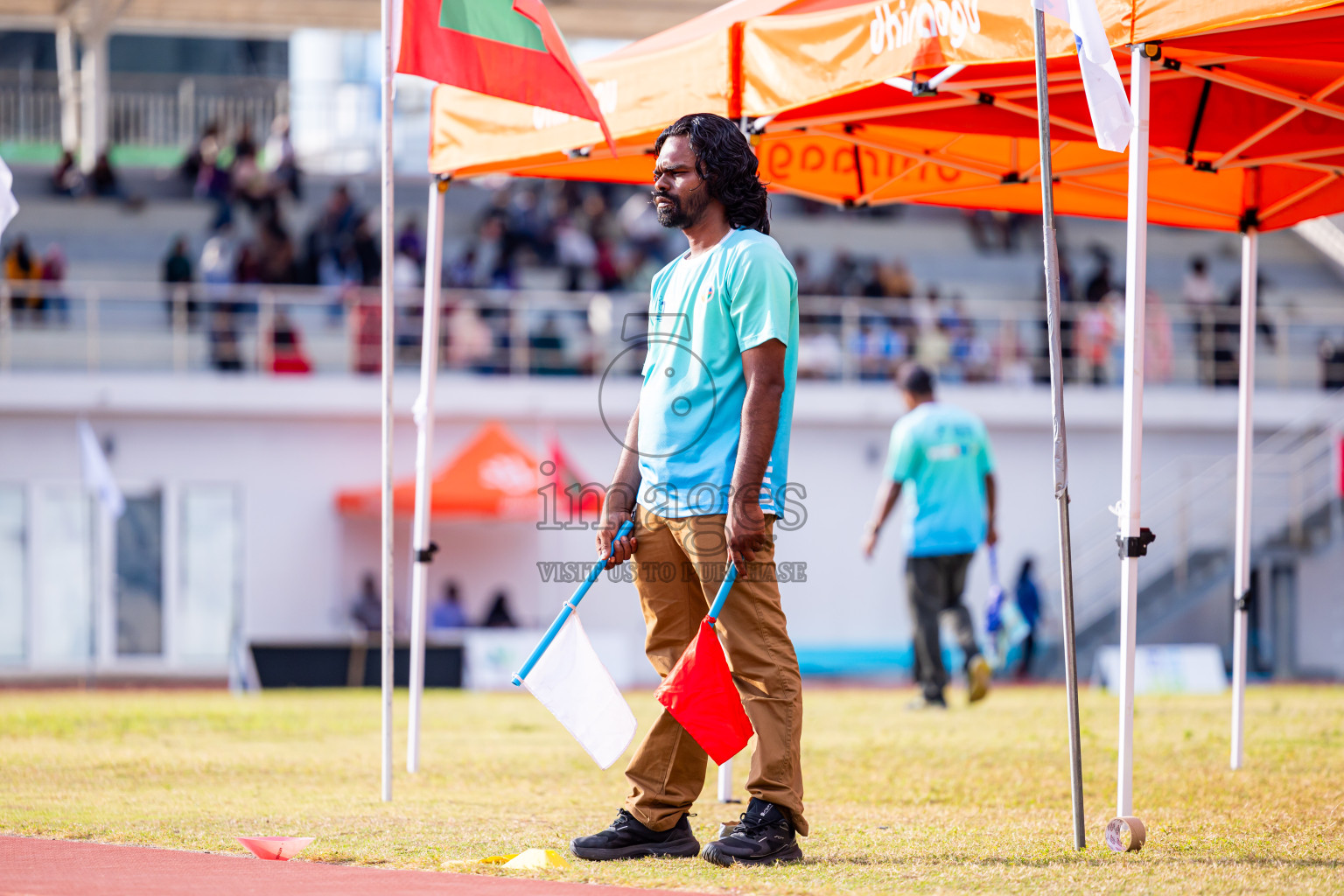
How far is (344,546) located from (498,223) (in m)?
6.06

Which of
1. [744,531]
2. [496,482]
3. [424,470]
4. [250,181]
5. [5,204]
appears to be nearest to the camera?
[744,531]

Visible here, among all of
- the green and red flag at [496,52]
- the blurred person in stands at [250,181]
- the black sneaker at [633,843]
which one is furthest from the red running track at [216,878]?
the blurred person in stands at [250,181]

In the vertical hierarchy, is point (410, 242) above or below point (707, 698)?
above

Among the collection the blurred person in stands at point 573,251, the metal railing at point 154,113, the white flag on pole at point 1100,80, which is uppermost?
the metal railing at point 154,113

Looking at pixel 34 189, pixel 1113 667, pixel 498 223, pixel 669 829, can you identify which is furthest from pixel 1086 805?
pixel 34 189

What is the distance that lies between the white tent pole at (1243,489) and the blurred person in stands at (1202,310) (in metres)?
15.8

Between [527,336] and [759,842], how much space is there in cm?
1690

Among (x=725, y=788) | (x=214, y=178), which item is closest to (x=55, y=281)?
(x=214, y=178)

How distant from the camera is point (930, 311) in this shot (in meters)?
22.4

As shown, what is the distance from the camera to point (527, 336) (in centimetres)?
2122

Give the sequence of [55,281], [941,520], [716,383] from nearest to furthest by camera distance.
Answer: [716,383], [941,520], [55,281]

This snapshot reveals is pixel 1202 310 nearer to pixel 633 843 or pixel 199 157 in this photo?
pixel 199 157

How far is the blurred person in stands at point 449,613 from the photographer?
20.0m

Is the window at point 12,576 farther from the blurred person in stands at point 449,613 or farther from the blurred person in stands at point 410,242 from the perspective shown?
the blurred person in stands at point 410,242
